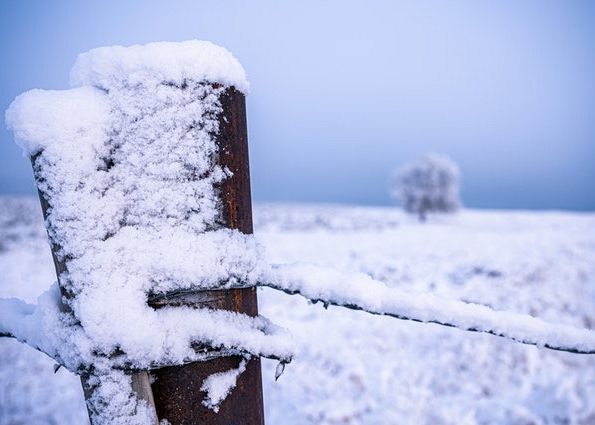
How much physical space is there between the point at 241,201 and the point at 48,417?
4.13 m

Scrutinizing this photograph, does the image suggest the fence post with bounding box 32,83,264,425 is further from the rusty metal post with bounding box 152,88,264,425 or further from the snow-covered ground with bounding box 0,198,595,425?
the snow-covered ground with bounding box 0,198,595,425

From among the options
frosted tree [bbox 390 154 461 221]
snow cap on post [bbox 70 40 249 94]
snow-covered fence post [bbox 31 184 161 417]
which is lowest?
frosted tree [bbox 390 154 461 221]

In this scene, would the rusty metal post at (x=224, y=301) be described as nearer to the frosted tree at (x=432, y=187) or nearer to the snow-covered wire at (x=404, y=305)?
the snow-covered wire at (x=404, y=305)

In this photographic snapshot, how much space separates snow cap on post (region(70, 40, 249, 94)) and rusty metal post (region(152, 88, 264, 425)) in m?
0.06

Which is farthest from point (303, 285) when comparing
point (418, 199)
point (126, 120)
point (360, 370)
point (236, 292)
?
point (418, 199)

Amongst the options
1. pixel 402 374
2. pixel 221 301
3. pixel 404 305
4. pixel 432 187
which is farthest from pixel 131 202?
pixel 432 187

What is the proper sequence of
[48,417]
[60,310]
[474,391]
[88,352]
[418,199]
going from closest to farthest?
1. [88,352]
2. [60,310]
3. [48,417]
4. [474,391]
5. [418,199]

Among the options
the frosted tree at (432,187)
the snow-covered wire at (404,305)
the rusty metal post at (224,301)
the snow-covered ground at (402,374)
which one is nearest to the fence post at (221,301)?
the rusty metal post at (224,301)

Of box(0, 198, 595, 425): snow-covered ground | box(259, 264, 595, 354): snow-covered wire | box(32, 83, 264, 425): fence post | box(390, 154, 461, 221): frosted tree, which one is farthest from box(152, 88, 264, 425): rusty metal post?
box(390, 154, 461, 221): frosted tree

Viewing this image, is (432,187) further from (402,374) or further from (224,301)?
(224,301)

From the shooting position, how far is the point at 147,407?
2.59 feet

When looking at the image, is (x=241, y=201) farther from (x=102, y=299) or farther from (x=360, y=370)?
(x=360, y=370)

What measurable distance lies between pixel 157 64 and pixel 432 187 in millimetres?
36964

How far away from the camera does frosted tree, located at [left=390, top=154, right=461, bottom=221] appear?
34594 mm
